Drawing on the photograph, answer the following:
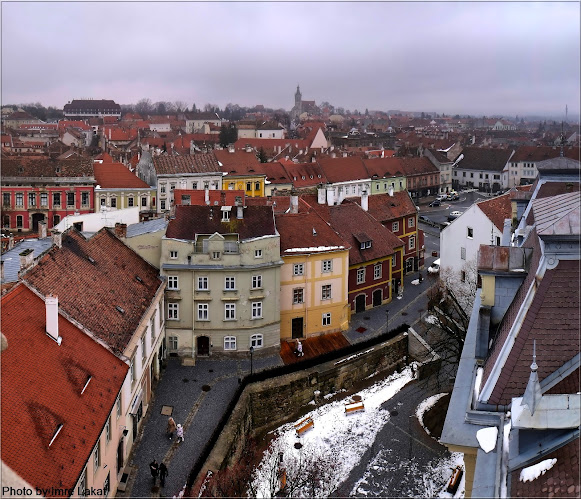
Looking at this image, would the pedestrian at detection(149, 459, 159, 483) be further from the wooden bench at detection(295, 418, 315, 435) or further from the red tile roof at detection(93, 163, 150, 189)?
the red tile roof at detection(93, 163, 150, 189)

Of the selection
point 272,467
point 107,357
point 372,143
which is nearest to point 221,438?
point 272,467

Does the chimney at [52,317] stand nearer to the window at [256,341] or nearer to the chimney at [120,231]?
the chimney at [120,231]

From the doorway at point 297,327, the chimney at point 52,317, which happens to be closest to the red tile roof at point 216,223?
the doorway at point 297,327

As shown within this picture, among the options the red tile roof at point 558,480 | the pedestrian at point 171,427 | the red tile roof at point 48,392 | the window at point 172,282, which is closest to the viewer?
the red tile roof at point 558,480

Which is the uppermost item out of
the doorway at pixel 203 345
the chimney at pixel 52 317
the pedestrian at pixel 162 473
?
the chimney at pixel 52 317

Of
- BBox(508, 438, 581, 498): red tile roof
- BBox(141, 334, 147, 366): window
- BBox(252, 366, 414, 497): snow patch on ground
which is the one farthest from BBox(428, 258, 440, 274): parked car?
BBox(508, 438, 581, 498): red tile roof

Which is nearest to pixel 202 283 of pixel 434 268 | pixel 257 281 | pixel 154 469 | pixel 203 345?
pixel 257 281
